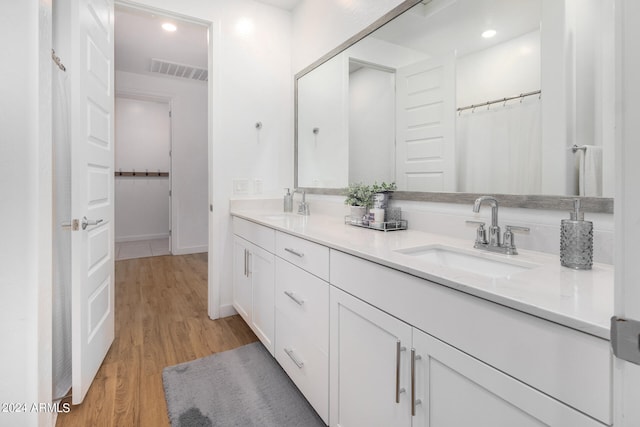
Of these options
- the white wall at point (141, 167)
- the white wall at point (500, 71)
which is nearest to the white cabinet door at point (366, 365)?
the white wall at point (500, 71)

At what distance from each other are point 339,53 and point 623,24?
198 centimetres

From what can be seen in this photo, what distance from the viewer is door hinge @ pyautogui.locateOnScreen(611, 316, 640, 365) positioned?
37 centimetres

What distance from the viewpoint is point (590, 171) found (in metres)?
0.97

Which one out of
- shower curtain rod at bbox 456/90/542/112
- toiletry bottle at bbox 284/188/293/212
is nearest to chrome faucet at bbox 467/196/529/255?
shower curtain rod at bbox 456/90/542/112

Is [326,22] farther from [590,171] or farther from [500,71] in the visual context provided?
[590,171]

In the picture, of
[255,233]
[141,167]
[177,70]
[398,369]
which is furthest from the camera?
[141,167]

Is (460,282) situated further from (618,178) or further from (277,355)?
(277,355)

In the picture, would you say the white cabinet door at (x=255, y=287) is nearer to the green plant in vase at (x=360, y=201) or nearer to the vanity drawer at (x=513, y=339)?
the green plant in vase at (x=360, y=201)

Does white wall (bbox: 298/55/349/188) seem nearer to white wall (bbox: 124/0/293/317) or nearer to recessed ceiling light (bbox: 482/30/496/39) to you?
white wall (bbox: 124/0/293/317)

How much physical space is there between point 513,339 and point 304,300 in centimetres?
91

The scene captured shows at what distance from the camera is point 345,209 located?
2123mm

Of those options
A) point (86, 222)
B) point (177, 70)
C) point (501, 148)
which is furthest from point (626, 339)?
point (177, 70)

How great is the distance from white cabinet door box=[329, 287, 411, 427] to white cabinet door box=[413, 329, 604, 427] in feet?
0.17

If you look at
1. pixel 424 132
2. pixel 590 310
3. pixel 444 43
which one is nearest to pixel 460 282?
pixel 590 310
